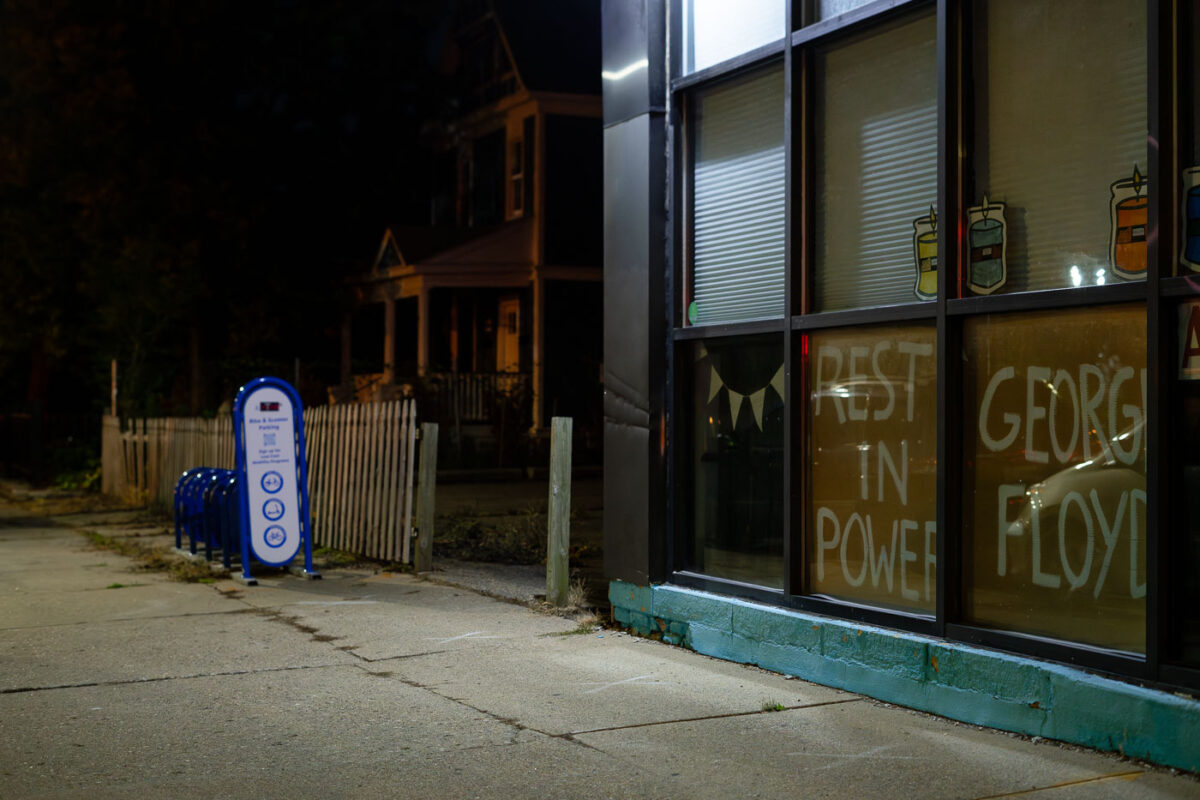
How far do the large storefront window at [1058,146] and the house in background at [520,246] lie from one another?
16778 millimetres

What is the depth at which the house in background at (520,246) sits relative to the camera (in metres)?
24.4

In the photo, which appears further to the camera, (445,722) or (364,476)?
(364,476)

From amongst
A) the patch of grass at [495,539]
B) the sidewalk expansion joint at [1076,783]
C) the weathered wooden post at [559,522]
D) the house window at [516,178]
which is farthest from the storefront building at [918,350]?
the house window at [516,178]

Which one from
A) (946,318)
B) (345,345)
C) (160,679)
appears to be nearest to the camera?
(946,318)

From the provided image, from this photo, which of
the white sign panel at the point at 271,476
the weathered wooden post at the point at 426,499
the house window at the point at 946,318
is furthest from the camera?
the white sign panel at the point at 271,476

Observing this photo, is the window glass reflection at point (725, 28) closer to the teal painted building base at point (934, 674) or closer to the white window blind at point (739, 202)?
the white window blind at point (739, 202)

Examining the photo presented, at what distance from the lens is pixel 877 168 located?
6723mm

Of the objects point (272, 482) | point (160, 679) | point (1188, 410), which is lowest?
point (160, 679)

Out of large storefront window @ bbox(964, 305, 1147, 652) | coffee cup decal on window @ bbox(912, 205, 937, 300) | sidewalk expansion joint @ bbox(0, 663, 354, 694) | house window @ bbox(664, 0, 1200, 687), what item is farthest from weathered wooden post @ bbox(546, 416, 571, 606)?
large storefront window @ bbox(964, 305, 1147, 652)

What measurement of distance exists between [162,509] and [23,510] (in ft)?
10.9

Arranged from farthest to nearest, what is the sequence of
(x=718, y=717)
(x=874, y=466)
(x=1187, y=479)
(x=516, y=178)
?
(x=516, y=178), (x=874, y=466), (x=718, y=717), (x=1187, y=479)

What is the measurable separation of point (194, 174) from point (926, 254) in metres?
20.6

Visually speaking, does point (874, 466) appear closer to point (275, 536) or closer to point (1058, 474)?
point (1058, 474)

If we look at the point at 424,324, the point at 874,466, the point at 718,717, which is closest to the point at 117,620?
the point at 718,717
